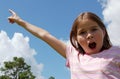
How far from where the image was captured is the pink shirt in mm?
4824

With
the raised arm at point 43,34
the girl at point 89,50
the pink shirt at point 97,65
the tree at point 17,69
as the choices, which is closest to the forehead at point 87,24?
the girl at point 89,50

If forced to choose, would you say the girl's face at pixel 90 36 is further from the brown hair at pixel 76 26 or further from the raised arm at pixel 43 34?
the raised arm at pixel 43 34

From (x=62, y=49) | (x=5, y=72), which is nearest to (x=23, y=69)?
(x=5, y=72)

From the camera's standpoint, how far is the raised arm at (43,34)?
17.7 feet

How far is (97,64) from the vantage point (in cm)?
493

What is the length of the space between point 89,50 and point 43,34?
83 centimetres

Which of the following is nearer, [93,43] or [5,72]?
[93,43]

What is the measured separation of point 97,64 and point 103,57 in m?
0.13

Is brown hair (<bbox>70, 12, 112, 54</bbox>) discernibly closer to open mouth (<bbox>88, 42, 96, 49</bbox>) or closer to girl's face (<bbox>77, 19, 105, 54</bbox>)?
girl's face (<bbox>77, 19, 105, 54</bbox>)

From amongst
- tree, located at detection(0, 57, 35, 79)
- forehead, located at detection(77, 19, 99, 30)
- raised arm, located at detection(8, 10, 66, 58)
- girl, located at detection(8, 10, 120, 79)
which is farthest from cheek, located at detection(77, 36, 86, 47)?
tree, located at detection(0, 57, 35, 79)

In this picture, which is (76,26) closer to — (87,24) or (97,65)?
(87,24)

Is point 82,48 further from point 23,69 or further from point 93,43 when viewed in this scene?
point 23,69

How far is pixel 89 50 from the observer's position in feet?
16.5

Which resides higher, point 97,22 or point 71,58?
point 97,22
